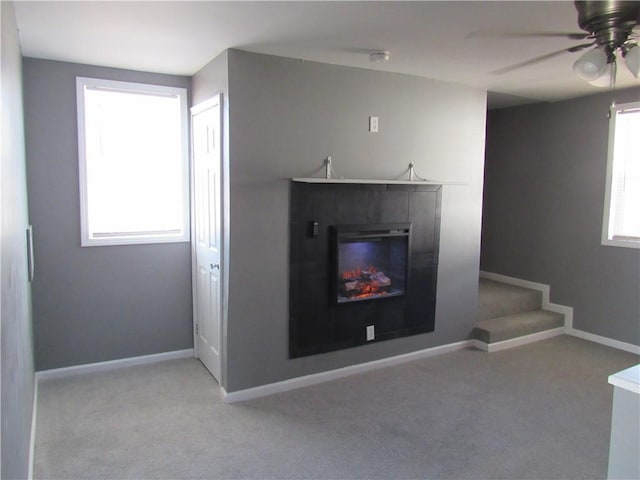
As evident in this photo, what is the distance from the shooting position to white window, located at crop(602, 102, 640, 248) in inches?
169

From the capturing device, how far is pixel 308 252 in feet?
11.3

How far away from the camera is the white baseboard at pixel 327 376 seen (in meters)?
3.32

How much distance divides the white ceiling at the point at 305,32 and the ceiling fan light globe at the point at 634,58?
1.25 feet

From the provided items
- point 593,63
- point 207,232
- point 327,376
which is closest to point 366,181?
point 207,232

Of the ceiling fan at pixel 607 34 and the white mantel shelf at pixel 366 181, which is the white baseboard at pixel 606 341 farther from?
the ceiling fan at pixel 607 34

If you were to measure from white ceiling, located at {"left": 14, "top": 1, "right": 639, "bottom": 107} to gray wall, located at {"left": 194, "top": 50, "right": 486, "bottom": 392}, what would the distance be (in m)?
0.18

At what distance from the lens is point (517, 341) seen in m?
4.46

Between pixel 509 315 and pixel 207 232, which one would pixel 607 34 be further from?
pixel 509 315

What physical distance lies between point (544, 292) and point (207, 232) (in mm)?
3648

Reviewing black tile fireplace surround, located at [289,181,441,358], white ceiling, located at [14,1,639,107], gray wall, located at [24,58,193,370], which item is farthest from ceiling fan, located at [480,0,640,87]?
gray wall, located at [24,58,193,370]

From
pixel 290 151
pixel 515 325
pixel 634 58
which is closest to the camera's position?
pixel 634 58

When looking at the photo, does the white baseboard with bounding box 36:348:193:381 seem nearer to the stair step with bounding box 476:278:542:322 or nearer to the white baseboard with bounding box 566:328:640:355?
the stair step with bounding box 476:278:542:322

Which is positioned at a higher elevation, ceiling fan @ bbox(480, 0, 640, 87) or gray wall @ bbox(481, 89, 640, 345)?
ceiling fan @ bbox(480, 0, 640, 87)

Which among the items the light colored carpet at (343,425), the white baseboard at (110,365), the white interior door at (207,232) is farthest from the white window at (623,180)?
the white baseboard at (110,365)
